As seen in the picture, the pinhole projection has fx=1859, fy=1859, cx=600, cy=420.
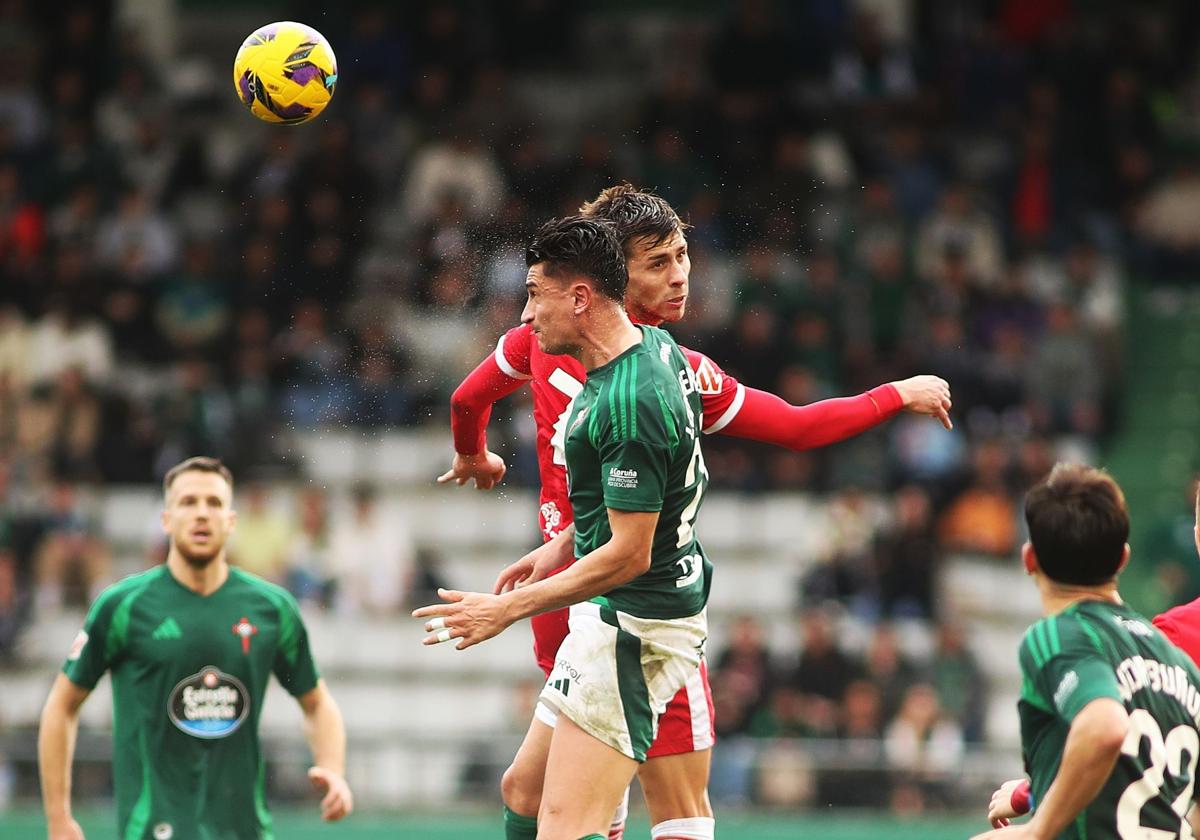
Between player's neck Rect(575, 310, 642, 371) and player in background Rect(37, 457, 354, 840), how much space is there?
2338mm

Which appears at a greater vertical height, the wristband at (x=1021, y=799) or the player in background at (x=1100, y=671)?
the player in background at (x=1100, y=671)

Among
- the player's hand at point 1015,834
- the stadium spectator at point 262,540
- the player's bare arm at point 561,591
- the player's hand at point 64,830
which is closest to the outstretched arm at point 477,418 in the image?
the player's bare arm at point 561,591

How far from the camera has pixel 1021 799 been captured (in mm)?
5227

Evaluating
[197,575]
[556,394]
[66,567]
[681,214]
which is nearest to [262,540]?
[66,567]

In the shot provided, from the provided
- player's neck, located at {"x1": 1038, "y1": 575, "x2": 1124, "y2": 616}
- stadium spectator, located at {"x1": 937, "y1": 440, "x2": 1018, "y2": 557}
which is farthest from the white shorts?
stadium spectator, located at {"x1": 937, "y1": 440, "x2": 1018, "y2": 557}

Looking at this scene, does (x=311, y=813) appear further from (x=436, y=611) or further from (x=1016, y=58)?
(x=1016, y=58)

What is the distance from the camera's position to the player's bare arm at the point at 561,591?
5.38m

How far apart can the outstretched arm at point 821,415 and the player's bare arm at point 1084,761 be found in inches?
85.8

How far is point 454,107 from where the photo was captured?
17.2 m

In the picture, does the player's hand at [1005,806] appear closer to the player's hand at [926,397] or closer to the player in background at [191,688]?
the player's hand at [926,397]

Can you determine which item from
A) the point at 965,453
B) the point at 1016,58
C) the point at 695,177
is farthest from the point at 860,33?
the point at 965,453

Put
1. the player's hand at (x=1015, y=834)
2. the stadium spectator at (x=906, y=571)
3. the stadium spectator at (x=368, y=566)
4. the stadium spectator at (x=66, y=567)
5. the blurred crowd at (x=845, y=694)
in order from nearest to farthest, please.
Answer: the player's hand at (x=1015, y=834), the blurred crowd at (x=845, y=694), the stadium spectator at (x=906, y=571), the stadium spectator at (x=368, y=566), the stadium spectator at (x=66, y=567)

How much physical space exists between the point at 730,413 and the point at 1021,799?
1.84 metres

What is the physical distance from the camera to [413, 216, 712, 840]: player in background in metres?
5.49
